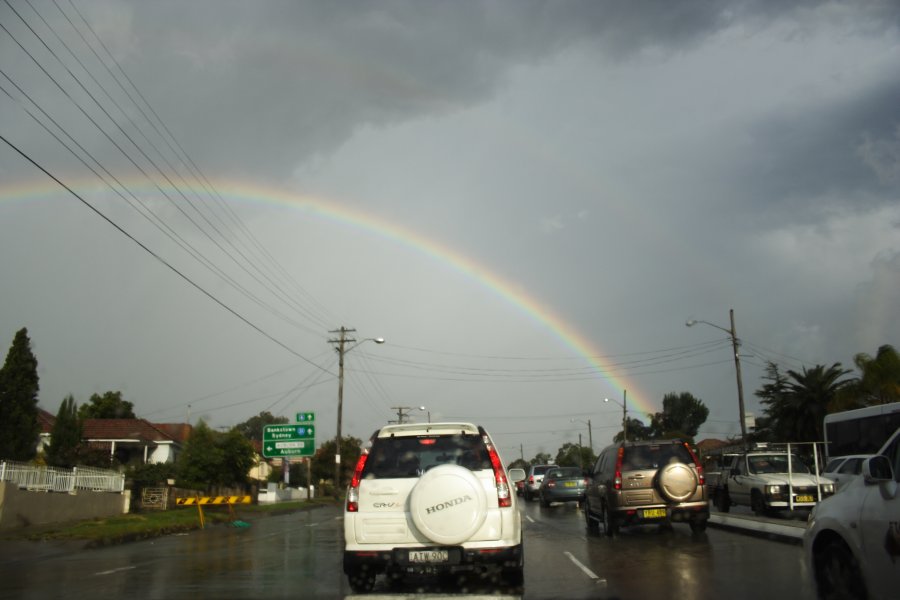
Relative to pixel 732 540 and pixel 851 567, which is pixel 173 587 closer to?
pixel 851 567

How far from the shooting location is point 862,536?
223 inches

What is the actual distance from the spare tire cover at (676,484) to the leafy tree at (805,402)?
37002 mm

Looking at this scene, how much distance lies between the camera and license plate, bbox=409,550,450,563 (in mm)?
7332

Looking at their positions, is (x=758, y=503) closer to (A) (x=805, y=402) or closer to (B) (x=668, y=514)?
(B) (x=668, y=514)

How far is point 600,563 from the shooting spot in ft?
35.2

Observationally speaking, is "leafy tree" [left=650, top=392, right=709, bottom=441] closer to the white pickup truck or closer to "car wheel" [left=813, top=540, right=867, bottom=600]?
the white pickup truck

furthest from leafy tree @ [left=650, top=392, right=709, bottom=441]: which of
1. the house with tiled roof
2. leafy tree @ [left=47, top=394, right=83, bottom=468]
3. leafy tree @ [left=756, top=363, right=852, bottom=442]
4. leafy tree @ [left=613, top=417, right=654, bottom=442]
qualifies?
leafy tree @ [left=47, top=394, right=83, bottom=468]

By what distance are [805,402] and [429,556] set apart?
46637mm

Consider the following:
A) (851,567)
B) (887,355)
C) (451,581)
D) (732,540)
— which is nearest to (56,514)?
(451,581)

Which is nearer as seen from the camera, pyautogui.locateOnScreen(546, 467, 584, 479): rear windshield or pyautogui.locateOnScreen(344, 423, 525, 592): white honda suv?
pyautogui.locateOnScreen(344, 423, 525, 592): white honda suv

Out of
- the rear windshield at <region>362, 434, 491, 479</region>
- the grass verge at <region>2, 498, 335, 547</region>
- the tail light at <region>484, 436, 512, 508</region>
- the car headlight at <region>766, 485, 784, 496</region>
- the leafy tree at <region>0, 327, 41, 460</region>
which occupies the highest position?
the leafy tree at <region>0, 327, 41, 460</region>

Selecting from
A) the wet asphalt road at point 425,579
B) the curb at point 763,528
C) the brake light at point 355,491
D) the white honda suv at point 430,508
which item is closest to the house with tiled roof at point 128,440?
the wet asphalt road at point 425,579

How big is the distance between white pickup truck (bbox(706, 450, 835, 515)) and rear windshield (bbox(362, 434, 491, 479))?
38.2 feet

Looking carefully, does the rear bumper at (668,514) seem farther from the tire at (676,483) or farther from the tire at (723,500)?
the tire at (723,500)
